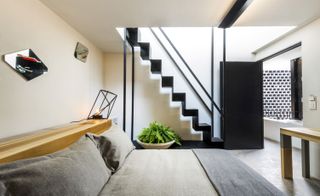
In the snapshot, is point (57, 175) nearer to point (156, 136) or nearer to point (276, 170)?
point (156, 136)

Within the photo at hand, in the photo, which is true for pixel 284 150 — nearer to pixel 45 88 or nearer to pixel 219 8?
pixel 219 8

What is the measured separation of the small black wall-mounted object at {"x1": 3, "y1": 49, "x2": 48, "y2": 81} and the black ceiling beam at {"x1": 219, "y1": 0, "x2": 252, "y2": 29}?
2277 millimetres

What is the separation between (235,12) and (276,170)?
94.0 inches

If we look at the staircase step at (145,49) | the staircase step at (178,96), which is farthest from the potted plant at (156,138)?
the staircase step at (145,49)

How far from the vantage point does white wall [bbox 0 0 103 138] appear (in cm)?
168

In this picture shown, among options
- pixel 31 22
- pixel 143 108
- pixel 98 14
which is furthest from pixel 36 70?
pixel 143 108

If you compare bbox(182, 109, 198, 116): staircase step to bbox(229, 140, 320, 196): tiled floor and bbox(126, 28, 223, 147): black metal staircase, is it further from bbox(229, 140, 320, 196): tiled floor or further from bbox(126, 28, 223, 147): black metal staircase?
bbox(229, 140, 320, 196): tiled floor

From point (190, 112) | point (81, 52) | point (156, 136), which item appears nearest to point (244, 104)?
point (190, 112)

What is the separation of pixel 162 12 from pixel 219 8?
2.29 feet

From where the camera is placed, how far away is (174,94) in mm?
4094

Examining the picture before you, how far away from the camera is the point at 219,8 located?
90.4 inches

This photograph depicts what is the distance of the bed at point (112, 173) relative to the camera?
0.92 meters

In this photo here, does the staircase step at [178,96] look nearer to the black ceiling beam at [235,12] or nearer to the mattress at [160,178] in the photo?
the black ceiling beam at [235,12]

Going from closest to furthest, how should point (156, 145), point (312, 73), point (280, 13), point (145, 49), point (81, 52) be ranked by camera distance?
point (280, 13) < point (312, 73) < point (81, 52) < point (156, 145) < point (145, 49)
